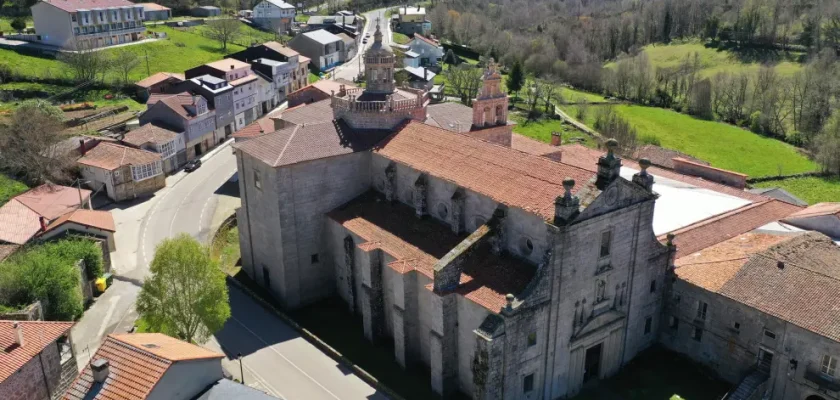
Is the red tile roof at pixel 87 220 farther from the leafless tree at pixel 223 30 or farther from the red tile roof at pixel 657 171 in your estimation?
the leafless tree at pixel 223 30

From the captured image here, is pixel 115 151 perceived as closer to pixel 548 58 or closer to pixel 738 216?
pixel 738 216

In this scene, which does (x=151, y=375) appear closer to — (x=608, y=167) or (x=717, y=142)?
(x=608, y=167)

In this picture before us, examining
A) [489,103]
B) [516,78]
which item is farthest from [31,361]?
[516,78]

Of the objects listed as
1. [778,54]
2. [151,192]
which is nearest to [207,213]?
[151,192]

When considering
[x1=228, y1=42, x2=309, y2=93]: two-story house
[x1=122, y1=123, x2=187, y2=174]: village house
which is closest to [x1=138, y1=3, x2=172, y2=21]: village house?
[x1=228, y1=42, x2=309, y2=93]: two-story house

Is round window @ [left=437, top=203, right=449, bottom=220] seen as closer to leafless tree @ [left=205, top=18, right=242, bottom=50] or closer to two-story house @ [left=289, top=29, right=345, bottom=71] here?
two-story house @ [left=289, top=29, right=345, bottom=71]
